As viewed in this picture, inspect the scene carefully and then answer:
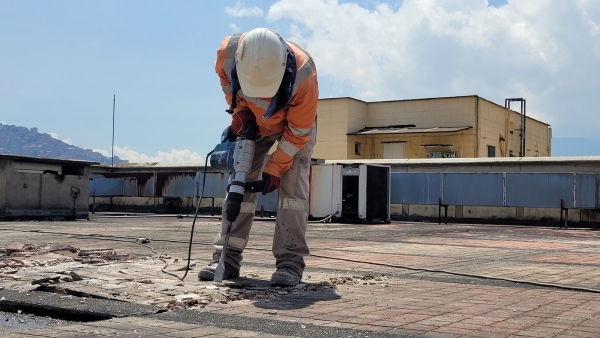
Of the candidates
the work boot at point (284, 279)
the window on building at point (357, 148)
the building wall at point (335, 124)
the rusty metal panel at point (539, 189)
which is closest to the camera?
the work boot at point (284, 279)

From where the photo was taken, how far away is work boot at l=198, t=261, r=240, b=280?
18.5ft

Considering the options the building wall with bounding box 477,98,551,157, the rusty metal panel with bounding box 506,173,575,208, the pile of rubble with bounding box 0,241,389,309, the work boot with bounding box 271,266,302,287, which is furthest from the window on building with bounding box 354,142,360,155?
the work boot with bounding box 271,266,302,287

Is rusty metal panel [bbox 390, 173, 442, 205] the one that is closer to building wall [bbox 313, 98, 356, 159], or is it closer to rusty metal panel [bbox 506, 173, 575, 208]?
rusty metal panel [bbox 506, 173, 575, 208]

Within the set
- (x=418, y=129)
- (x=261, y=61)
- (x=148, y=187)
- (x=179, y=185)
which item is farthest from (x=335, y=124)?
(x=261, y=61)

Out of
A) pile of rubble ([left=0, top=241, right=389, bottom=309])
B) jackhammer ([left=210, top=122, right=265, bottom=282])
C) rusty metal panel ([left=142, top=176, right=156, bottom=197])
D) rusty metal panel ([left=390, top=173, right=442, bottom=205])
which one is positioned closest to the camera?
pile of rubble ([left=0, top=241, right=389, bottom=309])

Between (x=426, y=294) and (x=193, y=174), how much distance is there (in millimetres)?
20939

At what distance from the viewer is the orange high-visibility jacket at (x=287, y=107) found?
5.43 m

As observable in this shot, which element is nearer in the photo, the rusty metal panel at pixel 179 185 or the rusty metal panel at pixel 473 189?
the rusty metal panel at pixel 473 189

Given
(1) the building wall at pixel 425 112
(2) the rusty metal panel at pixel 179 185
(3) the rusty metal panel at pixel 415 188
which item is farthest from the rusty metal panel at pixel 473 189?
(1) the building wall at pixel 425 112

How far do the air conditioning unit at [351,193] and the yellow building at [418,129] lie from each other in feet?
62.7

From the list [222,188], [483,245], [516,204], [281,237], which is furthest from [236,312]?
[222,188]

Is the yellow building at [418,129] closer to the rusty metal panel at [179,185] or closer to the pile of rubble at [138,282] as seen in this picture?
the rusty metal panel at [179,185]

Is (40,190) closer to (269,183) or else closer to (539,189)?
(539,189)

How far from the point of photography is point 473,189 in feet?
68.7
